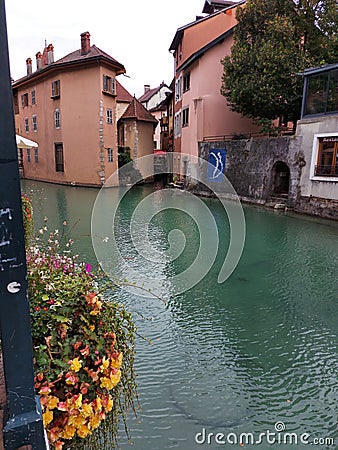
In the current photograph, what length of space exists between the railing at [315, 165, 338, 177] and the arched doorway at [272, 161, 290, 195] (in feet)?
8.05

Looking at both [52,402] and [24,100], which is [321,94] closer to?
[52,402]

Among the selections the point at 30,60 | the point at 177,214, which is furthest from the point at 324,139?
the point at 30,60

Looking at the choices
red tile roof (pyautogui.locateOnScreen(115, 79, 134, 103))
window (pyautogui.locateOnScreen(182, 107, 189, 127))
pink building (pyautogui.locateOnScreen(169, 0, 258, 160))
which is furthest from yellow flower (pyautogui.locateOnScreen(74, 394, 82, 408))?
red tile roof (pyautogui.locateOnScreen(115, 79, 134, 103))

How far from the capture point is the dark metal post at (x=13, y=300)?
3.92 ft

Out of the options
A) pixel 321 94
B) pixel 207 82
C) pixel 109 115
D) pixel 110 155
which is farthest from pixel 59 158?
pixel 321 94

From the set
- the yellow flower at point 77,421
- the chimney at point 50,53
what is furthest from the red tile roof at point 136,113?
the yellow flower at point 77,421

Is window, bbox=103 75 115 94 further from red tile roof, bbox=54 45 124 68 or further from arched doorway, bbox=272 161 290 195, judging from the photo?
arched doorway, bbox=272 161 290 195

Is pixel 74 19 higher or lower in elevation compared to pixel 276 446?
higher

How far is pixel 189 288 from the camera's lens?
21.2 feet

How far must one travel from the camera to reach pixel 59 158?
23.8 meters

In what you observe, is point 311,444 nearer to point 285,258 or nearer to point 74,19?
point 74,19

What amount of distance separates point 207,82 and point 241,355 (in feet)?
60.3

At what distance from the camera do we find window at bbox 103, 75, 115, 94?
20.9m

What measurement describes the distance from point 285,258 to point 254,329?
3740 mm
